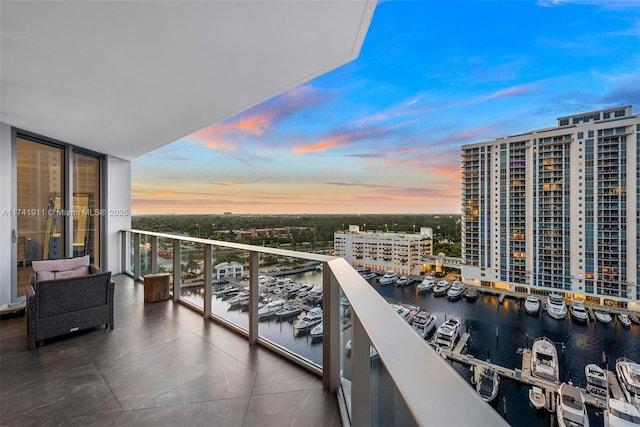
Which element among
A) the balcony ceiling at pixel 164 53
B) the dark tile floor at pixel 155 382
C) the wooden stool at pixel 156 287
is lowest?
the dark tile floor at pixel 155 382

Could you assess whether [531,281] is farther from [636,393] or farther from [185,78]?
[185,78]

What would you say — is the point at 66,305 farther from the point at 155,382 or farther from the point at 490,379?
the point at 490,379

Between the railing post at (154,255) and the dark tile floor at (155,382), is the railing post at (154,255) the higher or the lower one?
the higher one

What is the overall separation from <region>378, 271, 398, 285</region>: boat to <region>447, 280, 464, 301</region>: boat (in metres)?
0.61

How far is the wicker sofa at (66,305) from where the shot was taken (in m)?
2.98

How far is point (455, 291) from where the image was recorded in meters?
3.15

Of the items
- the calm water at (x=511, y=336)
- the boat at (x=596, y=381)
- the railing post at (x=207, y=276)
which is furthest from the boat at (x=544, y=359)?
the railing post at (x=207, y=276)

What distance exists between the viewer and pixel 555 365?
79.1 inches

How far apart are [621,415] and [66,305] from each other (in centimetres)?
476

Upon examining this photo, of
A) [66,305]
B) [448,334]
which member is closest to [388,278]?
[448,334]

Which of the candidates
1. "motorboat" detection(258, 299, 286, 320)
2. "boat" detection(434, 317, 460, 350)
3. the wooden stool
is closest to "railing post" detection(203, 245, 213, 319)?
"motorboat" detection(258, 299, 286, 320)

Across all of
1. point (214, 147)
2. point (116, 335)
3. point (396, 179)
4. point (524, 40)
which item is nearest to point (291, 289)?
point (116, 335)

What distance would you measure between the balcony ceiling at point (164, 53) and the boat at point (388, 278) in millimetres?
2280

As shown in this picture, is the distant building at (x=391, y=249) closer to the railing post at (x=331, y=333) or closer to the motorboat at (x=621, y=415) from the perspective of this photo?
the railing post at (x=331, y=333)
